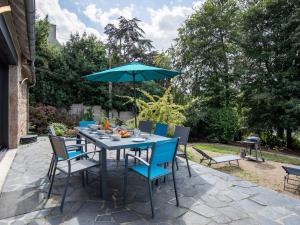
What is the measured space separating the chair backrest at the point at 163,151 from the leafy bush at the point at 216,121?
332 inches

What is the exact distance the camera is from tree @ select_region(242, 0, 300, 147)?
8.73m

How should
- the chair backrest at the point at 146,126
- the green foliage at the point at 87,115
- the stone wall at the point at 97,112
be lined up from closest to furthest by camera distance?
the chair backrest at the point at 146,126 → the green foliage at the point at 87,115 → the stone wall at the point at 97,112

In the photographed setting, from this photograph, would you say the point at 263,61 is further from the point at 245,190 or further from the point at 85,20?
the point at 85,20

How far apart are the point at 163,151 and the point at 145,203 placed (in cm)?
78

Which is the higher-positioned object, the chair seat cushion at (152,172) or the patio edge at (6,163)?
the chair seat cushion at (152,172)

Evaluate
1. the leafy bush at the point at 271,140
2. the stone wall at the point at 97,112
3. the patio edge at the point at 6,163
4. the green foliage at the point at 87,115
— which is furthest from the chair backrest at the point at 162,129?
the leafy bush at the point at 271,140

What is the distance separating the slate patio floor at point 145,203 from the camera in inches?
99.3

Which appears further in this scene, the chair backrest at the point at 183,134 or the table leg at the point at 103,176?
the chair backrest at the point at 183,134

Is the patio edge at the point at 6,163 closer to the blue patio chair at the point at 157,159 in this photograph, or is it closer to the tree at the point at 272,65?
the blue patio chair at the point at 157,159

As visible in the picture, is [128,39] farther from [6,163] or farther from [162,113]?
[6,163]

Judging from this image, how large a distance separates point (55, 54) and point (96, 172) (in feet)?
29.6

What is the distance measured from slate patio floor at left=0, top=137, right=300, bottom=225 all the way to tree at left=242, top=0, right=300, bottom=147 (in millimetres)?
6300

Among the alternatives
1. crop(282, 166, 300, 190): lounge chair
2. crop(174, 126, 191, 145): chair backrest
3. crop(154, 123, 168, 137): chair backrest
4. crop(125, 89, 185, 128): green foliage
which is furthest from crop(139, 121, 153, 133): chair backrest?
crop(282, 166, 300, 190): lounge chair

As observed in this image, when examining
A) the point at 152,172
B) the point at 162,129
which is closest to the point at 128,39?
the point at 162,129
